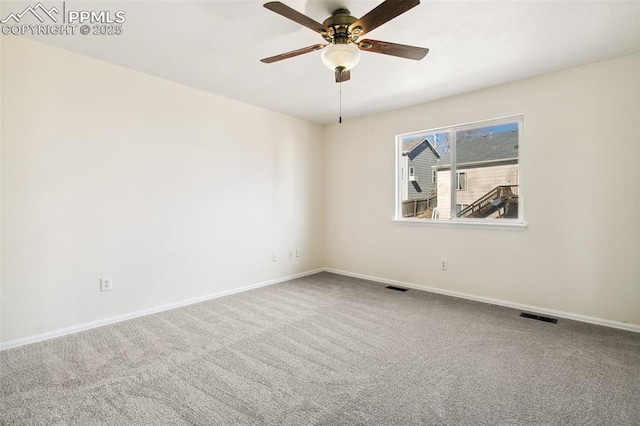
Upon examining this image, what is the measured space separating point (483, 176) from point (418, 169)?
87 cm

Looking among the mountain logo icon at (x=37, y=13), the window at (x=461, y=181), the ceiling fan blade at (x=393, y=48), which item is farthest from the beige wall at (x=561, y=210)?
the mountain logo icon at (x=37, y=13)

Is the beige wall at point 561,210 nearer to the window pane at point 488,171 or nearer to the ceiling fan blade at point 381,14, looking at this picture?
the window pane at point 488,171

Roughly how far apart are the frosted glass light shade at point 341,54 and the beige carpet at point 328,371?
2128mm

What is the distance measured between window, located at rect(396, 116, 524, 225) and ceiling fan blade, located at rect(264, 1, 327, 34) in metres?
2.54

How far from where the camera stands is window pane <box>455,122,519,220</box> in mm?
3463

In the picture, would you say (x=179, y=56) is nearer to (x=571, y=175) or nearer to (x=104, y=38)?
(x=104, y=38)

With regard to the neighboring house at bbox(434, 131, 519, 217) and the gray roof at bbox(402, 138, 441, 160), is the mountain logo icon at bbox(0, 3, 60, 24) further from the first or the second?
the neighboring house at bbox(434, 131, 519, 217)

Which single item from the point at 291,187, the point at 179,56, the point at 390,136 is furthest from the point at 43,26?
the point at 390,136

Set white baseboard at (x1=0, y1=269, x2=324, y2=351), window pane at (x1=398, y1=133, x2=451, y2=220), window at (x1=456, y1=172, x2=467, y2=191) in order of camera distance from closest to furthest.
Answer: white baseboard at (x1=0, y1=269, x2=324, y2=351) < window at (x1=456, y1=172, x2=467, y2=191) < window pane at (x1=398, y1=133, x2=451, y2=220)

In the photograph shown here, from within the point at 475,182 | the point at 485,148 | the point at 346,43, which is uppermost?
the point at 346,43

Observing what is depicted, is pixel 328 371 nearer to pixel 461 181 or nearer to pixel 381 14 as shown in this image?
pixel 381 14

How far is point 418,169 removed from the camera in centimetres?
429

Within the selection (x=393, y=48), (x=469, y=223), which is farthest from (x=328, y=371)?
(x=469, y=223)

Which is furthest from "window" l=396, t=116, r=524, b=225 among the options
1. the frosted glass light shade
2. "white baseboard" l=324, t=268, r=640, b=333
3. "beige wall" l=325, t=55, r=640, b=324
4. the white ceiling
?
the frosted glass light shade
